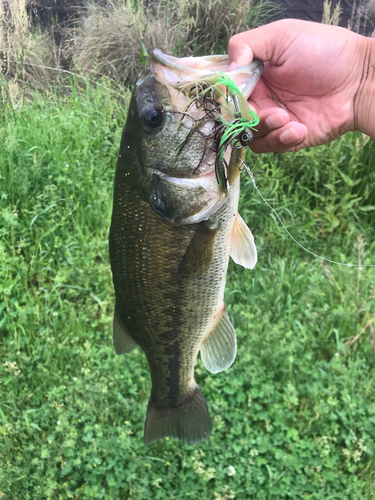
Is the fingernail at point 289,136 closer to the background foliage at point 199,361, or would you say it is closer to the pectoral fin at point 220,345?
the pectoral fin at point 220,345

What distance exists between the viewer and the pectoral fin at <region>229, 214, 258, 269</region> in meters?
1.58

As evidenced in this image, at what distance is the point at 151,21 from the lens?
533cm

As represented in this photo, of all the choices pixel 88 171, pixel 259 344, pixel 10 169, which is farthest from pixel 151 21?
pixel 259 344

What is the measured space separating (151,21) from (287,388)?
505 centimetres

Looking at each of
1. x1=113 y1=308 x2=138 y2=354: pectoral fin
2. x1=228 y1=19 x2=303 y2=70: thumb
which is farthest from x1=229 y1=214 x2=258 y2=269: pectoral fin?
x1=228 y1=19 x2=303 y2=70: thumb

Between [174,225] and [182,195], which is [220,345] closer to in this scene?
[174,225]

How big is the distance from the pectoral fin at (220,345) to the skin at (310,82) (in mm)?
854

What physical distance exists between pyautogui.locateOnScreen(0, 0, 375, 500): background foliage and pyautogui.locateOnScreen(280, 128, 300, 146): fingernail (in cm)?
157

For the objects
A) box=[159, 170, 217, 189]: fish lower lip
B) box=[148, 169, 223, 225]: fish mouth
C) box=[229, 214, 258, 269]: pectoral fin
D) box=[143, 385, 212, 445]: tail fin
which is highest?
box=[159, 170, 217, 189]: fish lower lip

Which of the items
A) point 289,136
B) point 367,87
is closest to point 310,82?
point 367,87

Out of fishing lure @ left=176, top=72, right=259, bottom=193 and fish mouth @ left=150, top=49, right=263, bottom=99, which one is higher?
fish mouth @ left=150, top=49, right=263, bottom=99

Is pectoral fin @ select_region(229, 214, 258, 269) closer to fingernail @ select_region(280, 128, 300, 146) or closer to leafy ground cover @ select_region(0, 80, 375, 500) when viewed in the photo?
fingernail @ select_region(280, 128, 300, 146)

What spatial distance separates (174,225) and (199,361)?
1.73 metres

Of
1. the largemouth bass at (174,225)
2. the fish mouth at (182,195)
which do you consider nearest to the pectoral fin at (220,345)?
the largemouth bass at (174,225)
